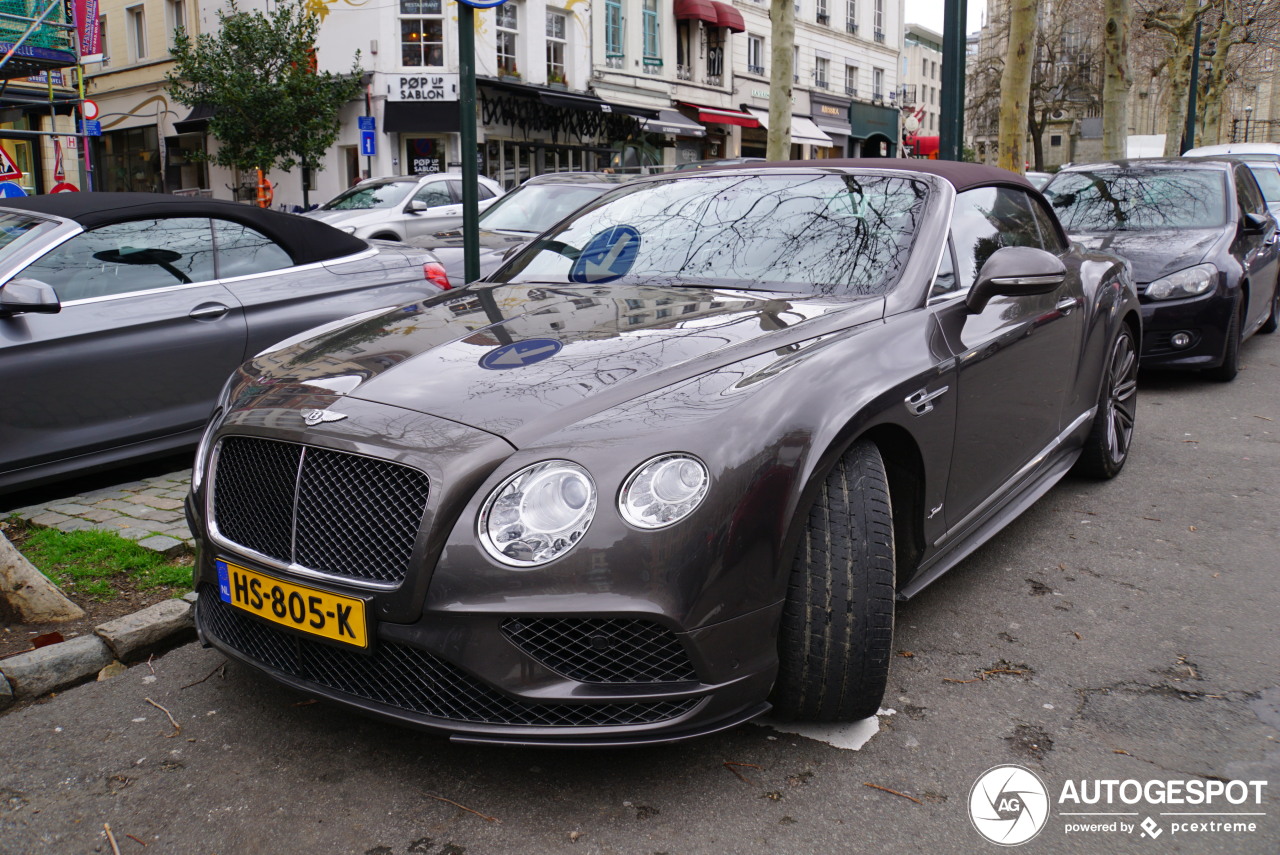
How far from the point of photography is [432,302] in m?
3.78

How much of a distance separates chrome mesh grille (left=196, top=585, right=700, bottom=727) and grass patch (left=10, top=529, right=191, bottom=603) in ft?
4.84

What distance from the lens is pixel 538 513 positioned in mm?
2338

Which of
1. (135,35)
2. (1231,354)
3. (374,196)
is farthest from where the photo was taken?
(135,35)

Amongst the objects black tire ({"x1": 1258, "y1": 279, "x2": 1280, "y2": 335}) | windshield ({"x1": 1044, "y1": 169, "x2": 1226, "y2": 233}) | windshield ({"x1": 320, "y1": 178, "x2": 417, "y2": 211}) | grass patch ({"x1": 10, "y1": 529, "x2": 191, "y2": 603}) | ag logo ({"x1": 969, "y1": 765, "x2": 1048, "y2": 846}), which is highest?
windshield ({"x1": 320, "y1": 178, "x2": 417, "y2": 211})

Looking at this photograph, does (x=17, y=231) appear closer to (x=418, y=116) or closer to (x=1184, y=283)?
(x=1184, y=283)

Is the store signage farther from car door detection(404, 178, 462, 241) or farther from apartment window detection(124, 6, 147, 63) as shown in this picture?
car door detection(404, 178, 462, 241)

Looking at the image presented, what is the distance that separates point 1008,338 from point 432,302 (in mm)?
1964

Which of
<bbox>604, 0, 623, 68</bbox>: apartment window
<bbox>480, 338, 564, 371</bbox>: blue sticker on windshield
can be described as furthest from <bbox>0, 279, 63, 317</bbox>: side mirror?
<bbox>604, 0, 623, 68</bbox>: apartment window

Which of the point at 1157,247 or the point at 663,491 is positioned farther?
the point at 1157,247

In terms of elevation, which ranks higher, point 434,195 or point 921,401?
point 434,195

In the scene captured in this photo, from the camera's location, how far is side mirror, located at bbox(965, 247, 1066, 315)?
11.3 ft

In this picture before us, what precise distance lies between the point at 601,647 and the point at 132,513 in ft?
10.1

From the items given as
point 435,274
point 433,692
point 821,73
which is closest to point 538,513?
point 433,692

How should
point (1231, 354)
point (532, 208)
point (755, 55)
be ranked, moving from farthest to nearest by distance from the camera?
point (755, 55) < point (532, 208) < point (1231, 354)
